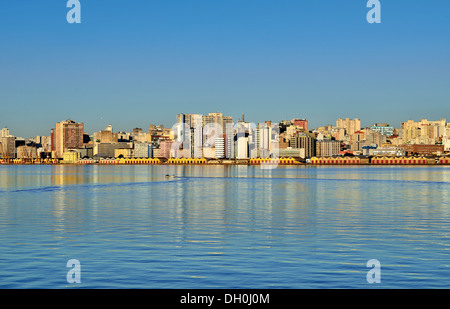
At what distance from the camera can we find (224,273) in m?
17.0

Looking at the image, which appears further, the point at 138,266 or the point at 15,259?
the point at 15,259

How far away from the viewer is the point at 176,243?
76.8 ft

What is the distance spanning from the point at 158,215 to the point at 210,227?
25.3 ft

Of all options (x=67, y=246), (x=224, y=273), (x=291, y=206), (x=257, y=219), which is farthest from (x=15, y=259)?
(x=291, y=206)

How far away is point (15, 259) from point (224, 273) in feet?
24.6
